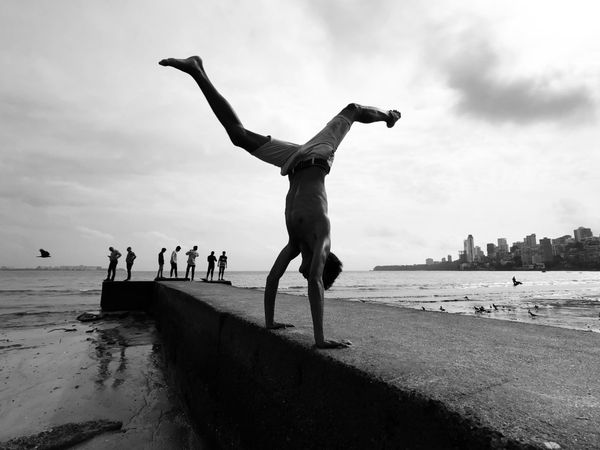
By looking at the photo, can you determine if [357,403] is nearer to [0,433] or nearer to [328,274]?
[328,274]

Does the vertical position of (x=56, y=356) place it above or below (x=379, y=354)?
below

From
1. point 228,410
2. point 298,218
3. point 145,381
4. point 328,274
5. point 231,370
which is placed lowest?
point 145,381

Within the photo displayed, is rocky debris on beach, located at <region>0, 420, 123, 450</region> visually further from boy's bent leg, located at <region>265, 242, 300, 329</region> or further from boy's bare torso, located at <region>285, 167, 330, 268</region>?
boy's bare torso, located at <region>285, 167, 330, 268</region>

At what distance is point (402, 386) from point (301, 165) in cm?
Result: 177

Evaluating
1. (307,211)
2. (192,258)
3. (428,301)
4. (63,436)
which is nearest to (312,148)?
(307,211)

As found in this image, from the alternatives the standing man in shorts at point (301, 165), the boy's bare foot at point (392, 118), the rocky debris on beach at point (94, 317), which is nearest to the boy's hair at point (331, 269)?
the standing man in shorts at point (301, 165)

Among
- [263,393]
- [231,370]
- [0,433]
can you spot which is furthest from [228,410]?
[0,433]

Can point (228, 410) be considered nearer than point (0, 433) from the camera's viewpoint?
Yes

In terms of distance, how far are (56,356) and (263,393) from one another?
6.54 meters

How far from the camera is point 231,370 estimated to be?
318 cm

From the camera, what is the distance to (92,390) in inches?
195

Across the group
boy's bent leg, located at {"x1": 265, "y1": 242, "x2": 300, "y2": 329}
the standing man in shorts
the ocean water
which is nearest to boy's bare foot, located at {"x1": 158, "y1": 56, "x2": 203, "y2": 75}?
the standing man in shorts

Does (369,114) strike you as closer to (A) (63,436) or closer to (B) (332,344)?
(B) (332,344)

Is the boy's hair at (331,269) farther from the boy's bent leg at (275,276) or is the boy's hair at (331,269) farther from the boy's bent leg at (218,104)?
the boy's bent leg at (218,104)
